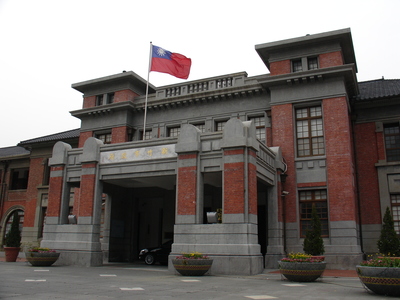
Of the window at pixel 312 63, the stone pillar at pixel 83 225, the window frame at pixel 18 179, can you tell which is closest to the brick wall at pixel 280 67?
the window at pixel 312 63

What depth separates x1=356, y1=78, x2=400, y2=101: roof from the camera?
2114 cm

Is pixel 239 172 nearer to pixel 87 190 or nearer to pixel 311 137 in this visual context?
pixel 311 137

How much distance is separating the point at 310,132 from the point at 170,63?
8970 millimetres

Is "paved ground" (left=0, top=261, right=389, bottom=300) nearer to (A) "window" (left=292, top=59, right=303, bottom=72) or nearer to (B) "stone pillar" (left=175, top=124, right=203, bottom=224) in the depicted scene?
(B) "stone pillar" (left=175, top=124, right=203, bottom=224)

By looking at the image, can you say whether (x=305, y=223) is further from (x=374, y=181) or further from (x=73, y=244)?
(x=73, y=244)

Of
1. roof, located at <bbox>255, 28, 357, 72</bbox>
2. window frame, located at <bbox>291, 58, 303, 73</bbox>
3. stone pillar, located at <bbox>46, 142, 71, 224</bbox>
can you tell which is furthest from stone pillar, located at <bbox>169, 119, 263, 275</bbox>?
stone pillar, located at <bbox>46, 142, 71, 224</bbox>

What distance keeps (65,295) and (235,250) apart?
7.60 meters

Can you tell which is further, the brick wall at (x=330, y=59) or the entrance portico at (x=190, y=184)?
the brick wall at (x=330, y=59)

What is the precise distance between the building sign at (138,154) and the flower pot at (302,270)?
7361mm

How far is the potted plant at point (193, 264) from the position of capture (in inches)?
542

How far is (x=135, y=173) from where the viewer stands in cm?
1869

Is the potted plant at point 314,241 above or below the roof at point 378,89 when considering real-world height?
below

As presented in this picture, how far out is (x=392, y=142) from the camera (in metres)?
21.2

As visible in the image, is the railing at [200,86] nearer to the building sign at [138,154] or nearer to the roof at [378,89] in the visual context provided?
the building sign at [138,154]
